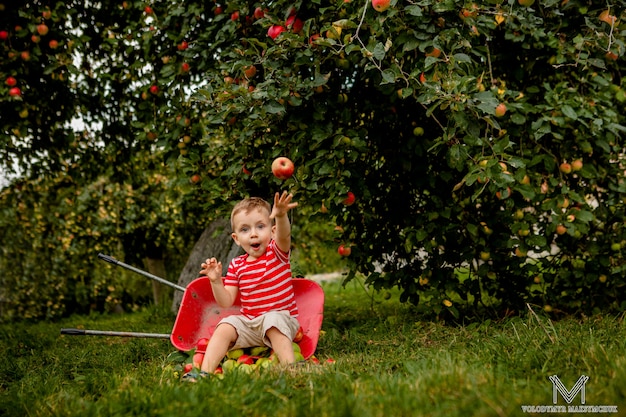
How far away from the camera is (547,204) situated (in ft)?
9.78

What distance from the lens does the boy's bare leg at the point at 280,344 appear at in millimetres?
Answer: 2520

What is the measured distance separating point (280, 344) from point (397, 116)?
1.58 m

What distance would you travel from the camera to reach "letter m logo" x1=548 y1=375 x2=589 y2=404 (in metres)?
1.65

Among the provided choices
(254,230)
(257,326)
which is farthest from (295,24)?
(257,326)

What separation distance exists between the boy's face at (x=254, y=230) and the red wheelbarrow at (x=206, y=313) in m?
0.31

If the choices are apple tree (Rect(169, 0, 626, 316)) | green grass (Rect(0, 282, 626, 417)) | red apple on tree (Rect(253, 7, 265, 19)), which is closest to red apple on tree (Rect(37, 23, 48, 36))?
apple tree (Rect(169, 0, 626, 316))

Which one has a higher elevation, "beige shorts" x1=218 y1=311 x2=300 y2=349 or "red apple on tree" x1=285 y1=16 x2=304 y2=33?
"red apple on tree" x1=285 y1=16 x2=304 y2=33

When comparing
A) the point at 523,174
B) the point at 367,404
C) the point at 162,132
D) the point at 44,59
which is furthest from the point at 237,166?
the point at 44,59

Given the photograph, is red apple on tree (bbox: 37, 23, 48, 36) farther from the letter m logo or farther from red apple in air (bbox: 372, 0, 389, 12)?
the letter m logo

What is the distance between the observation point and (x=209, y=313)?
2.90m

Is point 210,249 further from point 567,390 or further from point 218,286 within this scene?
point 567,390

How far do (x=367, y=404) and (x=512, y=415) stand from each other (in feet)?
1.34

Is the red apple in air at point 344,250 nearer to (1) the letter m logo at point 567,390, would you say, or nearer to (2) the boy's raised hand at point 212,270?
(2) the boy's raised hand at point 212,270
